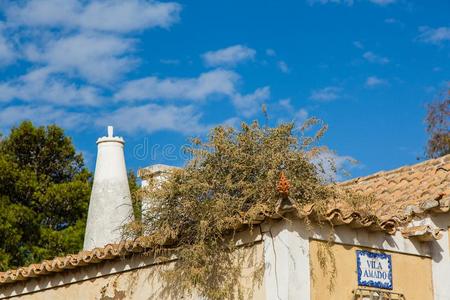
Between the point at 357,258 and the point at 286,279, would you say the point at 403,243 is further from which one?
the point at 286,279

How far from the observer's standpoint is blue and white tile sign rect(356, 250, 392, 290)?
30.8 feet

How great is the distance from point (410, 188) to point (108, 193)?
238 inches

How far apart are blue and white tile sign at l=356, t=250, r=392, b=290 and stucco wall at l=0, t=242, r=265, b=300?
1.27 meters

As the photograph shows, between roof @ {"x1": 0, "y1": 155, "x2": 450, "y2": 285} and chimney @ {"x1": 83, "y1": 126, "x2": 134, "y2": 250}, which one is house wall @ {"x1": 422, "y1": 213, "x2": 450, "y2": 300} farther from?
chimney @ {"x1": 83, "y1": 126, "x2": 134, "y2": 250}

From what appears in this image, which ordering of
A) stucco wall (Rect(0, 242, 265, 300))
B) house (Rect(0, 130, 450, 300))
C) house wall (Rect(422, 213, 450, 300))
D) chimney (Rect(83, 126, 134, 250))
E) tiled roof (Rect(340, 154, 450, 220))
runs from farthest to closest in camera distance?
chimney (Rect(83, 126, 134, 250))
tiled roof (Rect(340, 154, 450, 220))
house wall (Rect(422, 213, 450, 300))
stucco wall (Rect(0, 242, 265, 300))
house (Rect(0, 130, 450, 300))

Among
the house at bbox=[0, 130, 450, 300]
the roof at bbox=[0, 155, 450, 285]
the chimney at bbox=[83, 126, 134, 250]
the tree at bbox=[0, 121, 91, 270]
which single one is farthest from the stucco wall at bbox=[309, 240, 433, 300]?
the tree at bbox=[0, 121, 91, 270]

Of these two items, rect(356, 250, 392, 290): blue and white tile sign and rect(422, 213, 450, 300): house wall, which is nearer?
rect(356, 250, 392, 290): blue and white tile sign

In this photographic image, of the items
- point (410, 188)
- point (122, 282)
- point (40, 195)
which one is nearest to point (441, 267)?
point (410, 188)

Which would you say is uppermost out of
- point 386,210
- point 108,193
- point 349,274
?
point 108,193

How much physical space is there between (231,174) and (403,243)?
7.51ft

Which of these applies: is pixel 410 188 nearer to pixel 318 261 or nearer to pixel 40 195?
pixel 318 261

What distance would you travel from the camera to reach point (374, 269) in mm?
9516

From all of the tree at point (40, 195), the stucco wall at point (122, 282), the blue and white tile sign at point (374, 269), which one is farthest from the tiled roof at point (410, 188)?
A: the tree at point (40, 195)

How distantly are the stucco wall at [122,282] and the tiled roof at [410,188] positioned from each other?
1.80 meters
